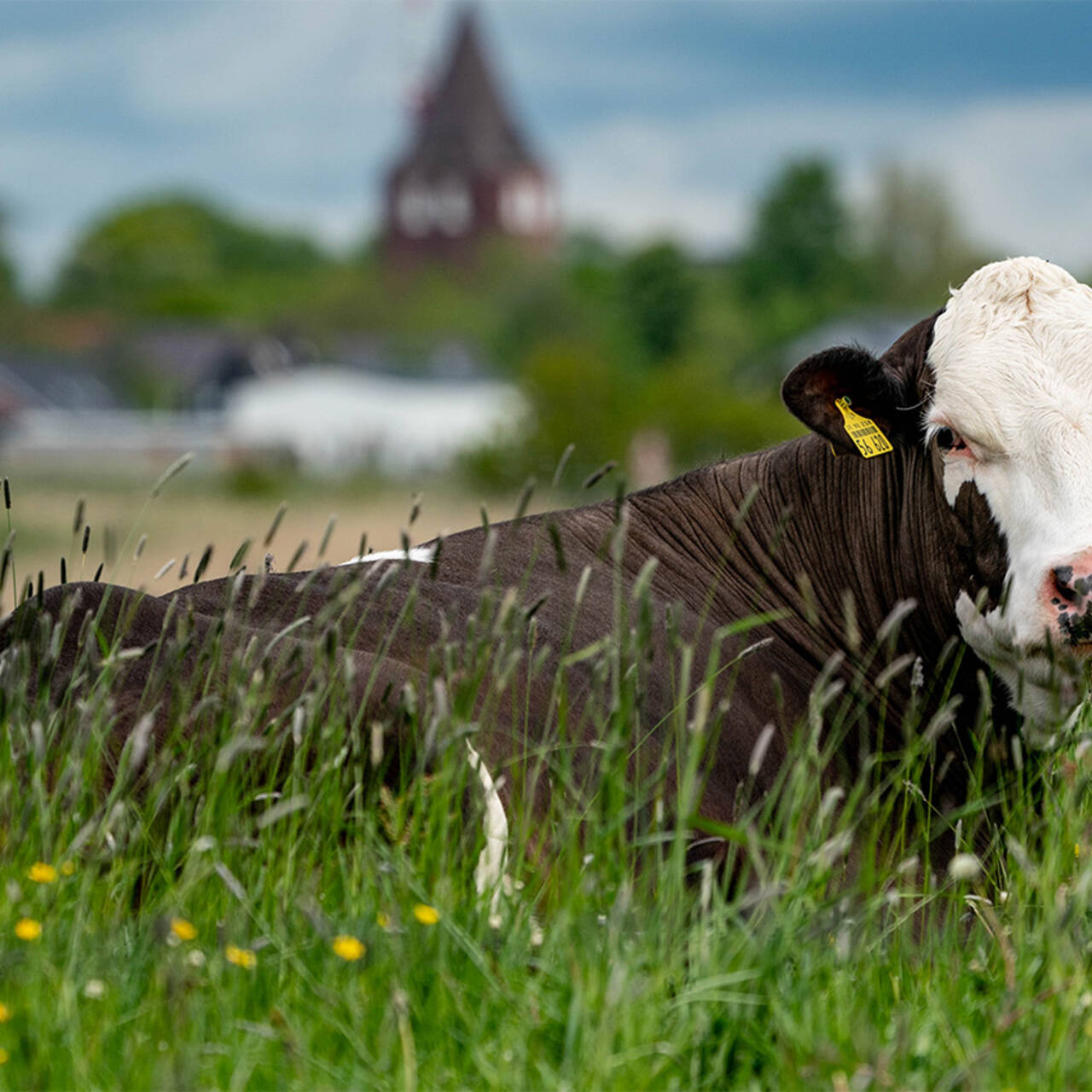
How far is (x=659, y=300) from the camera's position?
104 m

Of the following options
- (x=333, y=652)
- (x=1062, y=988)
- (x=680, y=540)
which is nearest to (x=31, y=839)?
(x=333, y=652)

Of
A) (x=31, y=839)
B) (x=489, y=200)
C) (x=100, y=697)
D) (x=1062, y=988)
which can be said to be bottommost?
(x=1062, y=988)

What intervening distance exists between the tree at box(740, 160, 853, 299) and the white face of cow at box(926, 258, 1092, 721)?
123 metres

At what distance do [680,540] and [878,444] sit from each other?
0.75 meters

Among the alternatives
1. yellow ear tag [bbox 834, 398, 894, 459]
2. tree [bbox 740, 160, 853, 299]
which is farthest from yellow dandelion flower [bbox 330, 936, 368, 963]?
tree [bbox 740, 160, 853, 299]

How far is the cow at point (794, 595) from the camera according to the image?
4184mm

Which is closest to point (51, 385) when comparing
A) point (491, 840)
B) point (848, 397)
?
point (848, 397)

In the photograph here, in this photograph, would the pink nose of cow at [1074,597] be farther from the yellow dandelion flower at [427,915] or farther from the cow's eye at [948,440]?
the yellow dandelion flower at [427,915]

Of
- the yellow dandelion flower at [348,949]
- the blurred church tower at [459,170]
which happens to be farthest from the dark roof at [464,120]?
the yellow dandelion flower at [348,949]

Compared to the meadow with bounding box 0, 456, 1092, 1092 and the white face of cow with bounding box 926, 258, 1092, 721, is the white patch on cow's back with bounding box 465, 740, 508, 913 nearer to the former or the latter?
the meadow with bounding box 0, 456, 1092, 1092

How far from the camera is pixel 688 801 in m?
3.20

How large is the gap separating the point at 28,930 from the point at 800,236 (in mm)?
128305

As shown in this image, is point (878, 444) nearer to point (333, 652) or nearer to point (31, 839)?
point (333, 652)

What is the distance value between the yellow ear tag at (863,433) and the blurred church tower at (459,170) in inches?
6323
